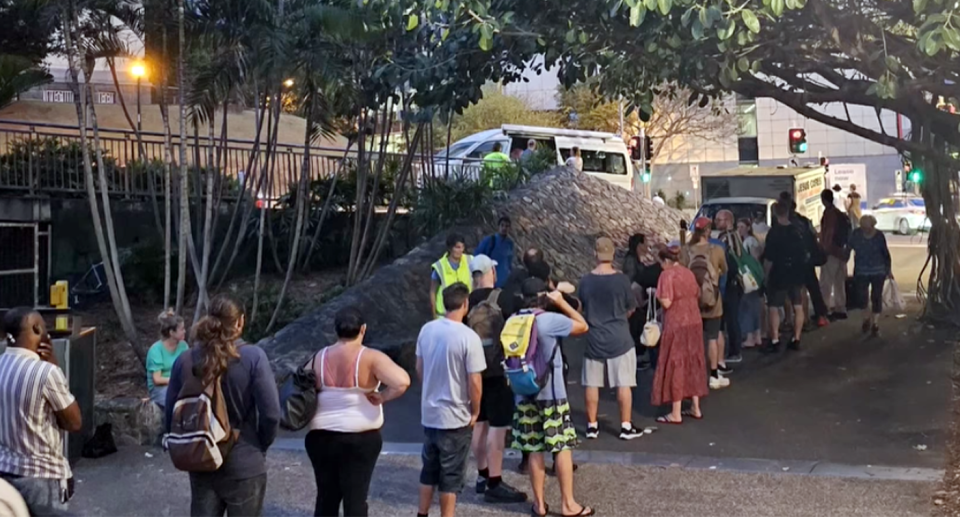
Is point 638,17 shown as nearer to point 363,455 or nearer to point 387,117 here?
point 363,455

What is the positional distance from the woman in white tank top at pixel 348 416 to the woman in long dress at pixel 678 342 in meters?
4.19

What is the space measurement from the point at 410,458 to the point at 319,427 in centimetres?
332

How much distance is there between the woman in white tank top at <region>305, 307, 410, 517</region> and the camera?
5398mm

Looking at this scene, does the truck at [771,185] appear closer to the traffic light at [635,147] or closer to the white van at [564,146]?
the white van at [564,146]

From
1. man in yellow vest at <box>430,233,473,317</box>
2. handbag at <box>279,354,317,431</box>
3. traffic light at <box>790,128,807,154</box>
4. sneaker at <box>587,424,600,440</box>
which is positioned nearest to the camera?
handbag at <box>279,354,317,431</box>

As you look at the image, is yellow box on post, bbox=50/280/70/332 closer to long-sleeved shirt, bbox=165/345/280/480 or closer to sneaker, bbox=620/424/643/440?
long-sleeved shirt, bbox=165/345/280/480

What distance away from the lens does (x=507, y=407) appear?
7180 millimetres

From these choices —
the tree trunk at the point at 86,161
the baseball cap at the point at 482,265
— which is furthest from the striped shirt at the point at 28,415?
the tree trunk at the point at 86,161

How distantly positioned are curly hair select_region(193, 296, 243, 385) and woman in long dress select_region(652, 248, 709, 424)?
501 cm

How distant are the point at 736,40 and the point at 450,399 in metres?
4.08

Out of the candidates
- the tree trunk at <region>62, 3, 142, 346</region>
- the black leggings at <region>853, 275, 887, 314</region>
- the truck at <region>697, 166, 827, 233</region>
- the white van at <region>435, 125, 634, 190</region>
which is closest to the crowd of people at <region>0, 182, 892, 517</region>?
the black leggings at <region>853, 275, 887, 314</region>

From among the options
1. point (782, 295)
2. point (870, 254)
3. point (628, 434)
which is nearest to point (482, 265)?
point (628, 434)

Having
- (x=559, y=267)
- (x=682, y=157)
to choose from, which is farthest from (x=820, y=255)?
(x=682, y=157)

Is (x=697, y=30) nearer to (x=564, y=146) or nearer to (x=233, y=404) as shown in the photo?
(x=233, y=404)
